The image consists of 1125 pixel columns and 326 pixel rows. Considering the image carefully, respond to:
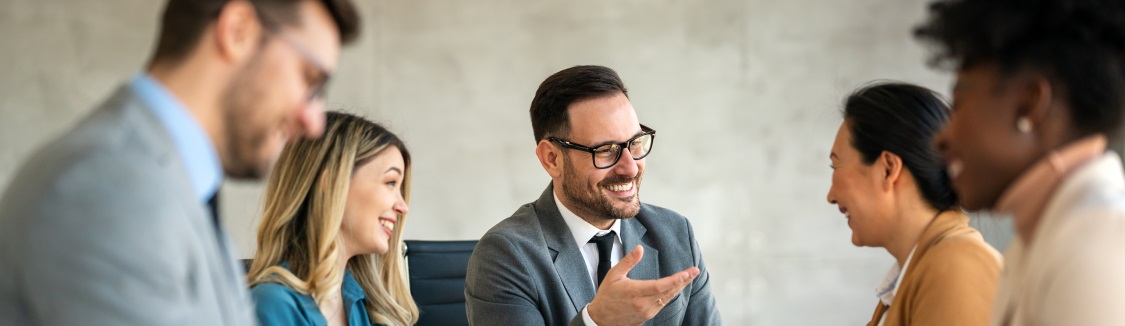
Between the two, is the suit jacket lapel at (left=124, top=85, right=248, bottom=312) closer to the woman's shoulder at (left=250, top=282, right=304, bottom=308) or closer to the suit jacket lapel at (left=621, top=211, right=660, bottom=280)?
the woman's shoulder at (left=250, top=282, right=304, bottom=308)

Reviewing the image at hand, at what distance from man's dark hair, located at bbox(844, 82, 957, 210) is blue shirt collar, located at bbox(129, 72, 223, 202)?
1401mm

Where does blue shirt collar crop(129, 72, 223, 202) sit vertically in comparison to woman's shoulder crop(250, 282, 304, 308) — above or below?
above

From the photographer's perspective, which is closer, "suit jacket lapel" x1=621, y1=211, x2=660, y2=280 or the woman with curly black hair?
the woman with curly black hair

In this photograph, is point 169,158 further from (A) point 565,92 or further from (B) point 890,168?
(A) point 565,92

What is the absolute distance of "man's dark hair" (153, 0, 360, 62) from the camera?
123 cm

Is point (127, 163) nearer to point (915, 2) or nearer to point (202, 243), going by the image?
point (202, 243)

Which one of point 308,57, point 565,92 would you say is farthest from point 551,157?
point 308,57

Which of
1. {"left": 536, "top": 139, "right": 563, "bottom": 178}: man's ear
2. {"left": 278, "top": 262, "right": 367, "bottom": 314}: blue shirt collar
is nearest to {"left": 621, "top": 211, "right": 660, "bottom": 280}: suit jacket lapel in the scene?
{"left": 536, "top": 139, "right": 563, "bottom": 178}: man's ear

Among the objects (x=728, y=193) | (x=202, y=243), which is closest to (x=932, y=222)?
(x=202, y=243)

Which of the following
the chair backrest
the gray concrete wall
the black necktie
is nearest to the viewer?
the black necktie

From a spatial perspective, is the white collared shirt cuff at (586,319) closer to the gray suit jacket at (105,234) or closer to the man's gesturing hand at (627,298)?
Answer: the man's gesturing hand at (627,298)

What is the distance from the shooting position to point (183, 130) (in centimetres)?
121

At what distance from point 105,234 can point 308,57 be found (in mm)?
332

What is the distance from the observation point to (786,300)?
16.8 ft
